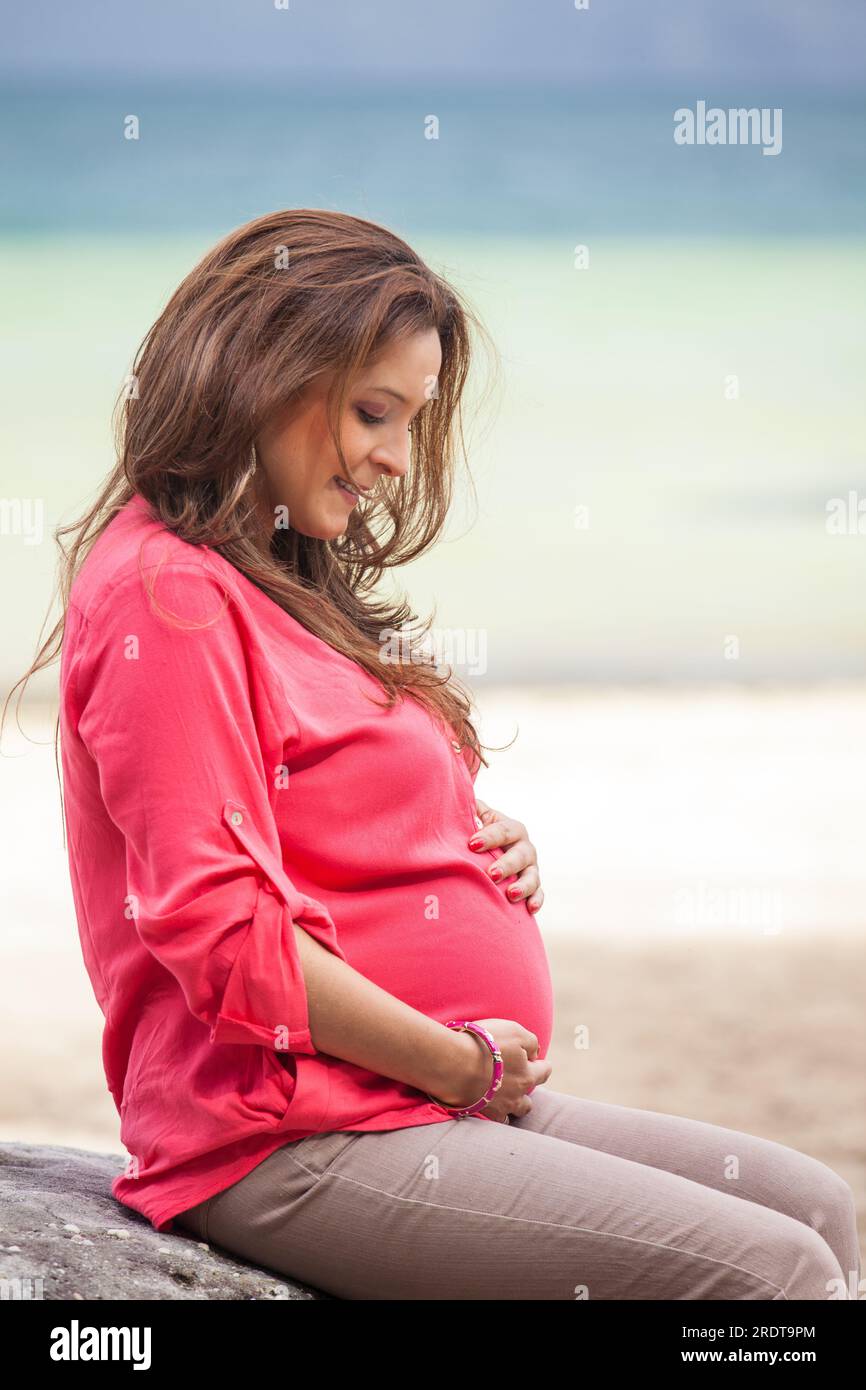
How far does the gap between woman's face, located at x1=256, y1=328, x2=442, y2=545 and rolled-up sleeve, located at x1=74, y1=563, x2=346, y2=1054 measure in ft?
0.66

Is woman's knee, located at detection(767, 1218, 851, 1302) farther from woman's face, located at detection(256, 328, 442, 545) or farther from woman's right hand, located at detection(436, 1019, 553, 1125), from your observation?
woman's face, located at detection(256, 328, 442, 545)

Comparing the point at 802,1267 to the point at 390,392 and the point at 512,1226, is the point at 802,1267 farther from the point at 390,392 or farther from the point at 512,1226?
the point at 390,392

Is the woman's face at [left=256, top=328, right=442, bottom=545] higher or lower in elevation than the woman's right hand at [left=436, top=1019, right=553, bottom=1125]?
higher

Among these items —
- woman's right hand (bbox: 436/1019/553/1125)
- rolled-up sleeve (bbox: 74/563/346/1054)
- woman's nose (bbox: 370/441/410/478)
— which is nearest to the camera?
rolled-up sleeve (bbox: 74/563/346/1054)

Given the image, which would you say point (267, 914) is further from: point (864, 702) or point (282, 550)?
point (864, 702)

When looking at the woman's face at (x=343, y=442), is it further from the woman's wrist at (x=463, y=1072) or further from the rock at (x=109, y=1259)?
the rock at (x=109, y=1259)

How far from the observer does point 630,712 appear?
22.9ft

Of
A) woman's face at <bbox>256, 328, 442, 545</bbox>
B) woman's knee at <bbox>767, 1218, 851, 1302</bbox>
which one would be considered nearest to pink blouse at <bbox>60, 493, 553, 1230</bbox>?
woman's face at <bbox>256, 328, 442, 545</bbox>

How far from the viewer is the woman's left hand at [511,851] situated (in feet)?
4.52

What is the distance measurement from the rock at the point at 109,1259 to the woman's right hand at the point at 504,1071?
7.9 inches

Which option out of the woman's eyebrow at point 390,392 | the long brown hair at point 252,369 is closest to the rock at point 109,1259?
the long brown hair at point 252,369

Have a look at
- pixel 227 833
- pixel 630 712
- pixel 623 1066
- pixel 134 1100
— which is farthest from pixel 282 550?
pixel 630 712

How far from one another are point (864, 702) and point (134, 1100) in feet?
20.8

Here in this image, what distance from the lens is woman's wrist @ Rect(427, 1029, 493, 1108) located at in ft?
3.89
